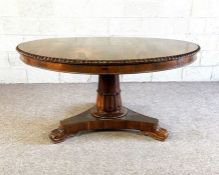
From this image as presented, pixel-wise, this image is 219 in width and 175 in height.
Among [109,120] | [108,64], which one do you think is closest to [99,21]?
[109,120]

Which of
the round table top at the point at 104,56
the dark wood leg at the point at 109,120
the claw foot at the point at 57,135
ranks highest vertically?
the round table top at the point at 104,56

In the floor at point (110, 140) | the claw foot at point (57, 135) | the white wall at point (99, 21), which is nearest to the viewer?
the floor at point (110, 140)

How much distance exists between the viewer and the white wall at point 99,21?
2695mm

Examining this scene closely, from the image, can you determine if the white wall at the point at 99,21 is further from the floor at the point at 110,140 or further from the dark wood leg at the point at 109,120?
the dark wood leg at the point at 109,120

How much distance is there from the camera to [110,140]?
1729mm

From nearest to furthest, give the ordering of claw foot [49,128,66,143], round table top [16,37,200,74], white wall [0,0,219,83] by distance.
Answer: round table top [16,37,200,74] → claw foot [49,128,66,143] → white wall [0,0,219,83]

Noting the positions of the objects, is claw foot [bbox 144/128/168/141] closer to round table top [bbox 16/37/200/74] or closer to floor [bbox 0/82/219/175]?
floor [bbox 0/82/219/175]

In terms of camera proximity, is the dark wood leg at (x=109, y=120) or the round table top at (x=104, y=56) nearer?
the round table top at (x=104, y=56)

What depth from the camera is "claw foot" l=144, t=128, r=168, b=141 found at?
172 centimetres

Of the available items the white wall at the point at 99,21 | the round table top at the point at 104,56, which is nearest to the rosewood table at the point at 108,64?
the round table top at the point at 104,56

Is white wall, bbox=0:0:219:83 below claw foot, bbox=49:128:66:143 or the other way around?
the other way around

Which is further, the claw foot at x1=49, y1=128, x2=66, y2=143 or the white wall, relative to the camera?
Answer: the white wall

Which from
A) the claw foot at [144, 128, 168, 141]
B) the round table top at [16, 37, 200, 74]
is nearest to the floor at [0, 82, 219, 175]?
the claw foot at [144, 128, 168, 141]

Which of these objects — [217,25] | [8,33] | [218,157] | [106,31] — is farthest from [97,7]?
[218,157]
